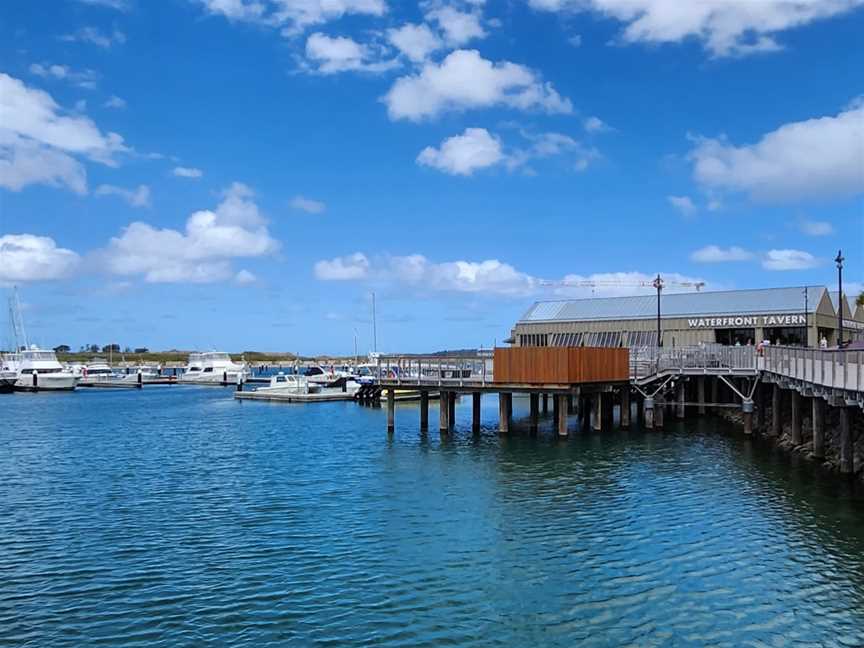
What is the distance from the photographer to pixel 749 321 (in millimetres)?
64062

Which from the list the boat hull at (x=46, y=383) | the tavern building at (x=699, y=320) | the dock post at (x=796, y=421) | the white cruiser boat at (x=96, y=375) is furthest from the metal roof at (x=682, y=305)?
the white cruiser boat at (x=96, y=375)

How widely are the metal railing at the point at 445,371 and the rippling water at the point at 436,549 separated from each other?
5349 millimetres

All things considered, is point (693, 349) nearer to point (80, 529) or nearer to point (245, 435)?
point (245, 435)

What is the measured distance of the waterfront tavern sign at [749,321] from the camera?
62000mm

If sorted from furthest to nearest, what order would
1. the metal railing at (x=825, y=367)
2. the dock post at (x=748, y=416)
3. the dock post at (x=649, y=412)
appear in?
the dock post at (x=649, y=412) → the dock post at (x=748, y=416) → the metal railing at (x=825, y=367)

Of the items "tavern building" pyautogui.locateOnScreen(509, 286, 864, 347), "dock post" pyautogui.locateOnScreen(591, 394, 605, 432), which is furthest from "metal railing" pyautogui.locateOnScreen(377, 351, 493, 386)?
"tavern building" pyautogui.locateOnScreen(509, 286, 864, 347)

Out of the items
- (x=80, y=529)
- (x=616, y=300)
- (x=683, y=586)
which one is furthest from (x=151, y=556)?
(x=616, y=300)

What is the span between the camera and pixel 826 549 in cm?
1877

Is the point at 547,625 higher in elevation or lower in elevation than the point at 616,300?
lower

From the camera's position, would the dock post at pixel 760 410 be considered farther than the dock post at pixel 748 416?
Yes

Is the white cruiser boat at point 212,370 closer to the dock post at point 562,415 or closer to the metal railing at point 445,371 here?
the metal railing at point 445,371

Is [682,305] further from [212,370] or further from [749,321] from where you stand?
[212,370]

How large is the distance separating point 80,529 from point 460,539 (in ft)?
35.9

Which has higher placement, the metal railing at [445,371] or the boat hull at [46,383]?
the metal railing at [445,371]
